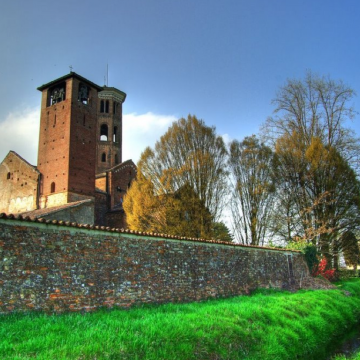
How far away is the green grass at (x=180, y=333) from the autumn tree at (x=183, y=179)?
9.10 meters

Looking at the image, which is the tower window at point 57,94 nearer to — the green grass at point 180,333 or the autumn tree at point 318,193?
the autumn tree at point 318,193

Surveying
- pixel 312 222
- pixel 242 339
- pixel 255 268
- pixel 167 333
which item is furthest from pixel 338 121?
pixel 167 333

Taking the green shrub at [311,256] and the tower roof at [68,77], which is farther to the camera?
the tower roof at [68,77]

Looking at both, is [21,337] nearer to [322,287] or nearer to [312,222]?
[322,287]

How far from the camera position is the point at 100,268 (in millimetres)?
9086

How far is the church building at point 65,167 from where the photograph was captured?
25609 millimetres

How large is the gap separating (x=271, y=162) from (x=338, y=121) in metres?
6.39

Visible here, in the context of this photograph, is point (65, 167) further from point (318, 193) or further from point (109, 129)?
point (318, 193)

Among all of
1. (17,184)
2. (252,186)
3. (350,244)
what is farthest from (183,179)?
(17,184)

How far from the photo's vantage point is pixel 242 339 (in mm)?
7910

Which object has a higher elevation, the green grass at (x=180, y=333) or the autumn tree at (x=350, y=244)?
the autumn tree at (x=350, y=244)

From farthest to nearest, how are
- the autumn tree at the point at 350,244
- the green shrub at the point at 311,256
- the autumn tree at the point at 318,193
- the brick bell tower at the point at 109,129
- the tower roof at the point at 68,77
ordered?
the brick bell tower at the point at 109,129
the tower roof at the point at 68,77
the autumn tree at the point at 350,244
the autumn tree at the point at 318,193
the green shrub at the point at 311,256

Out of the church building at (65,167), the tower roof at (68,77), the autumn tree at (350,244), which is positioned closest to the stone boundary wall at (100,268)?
the autumn tree at (350,244)

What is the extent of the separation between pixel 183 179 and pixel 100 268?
12.5m
